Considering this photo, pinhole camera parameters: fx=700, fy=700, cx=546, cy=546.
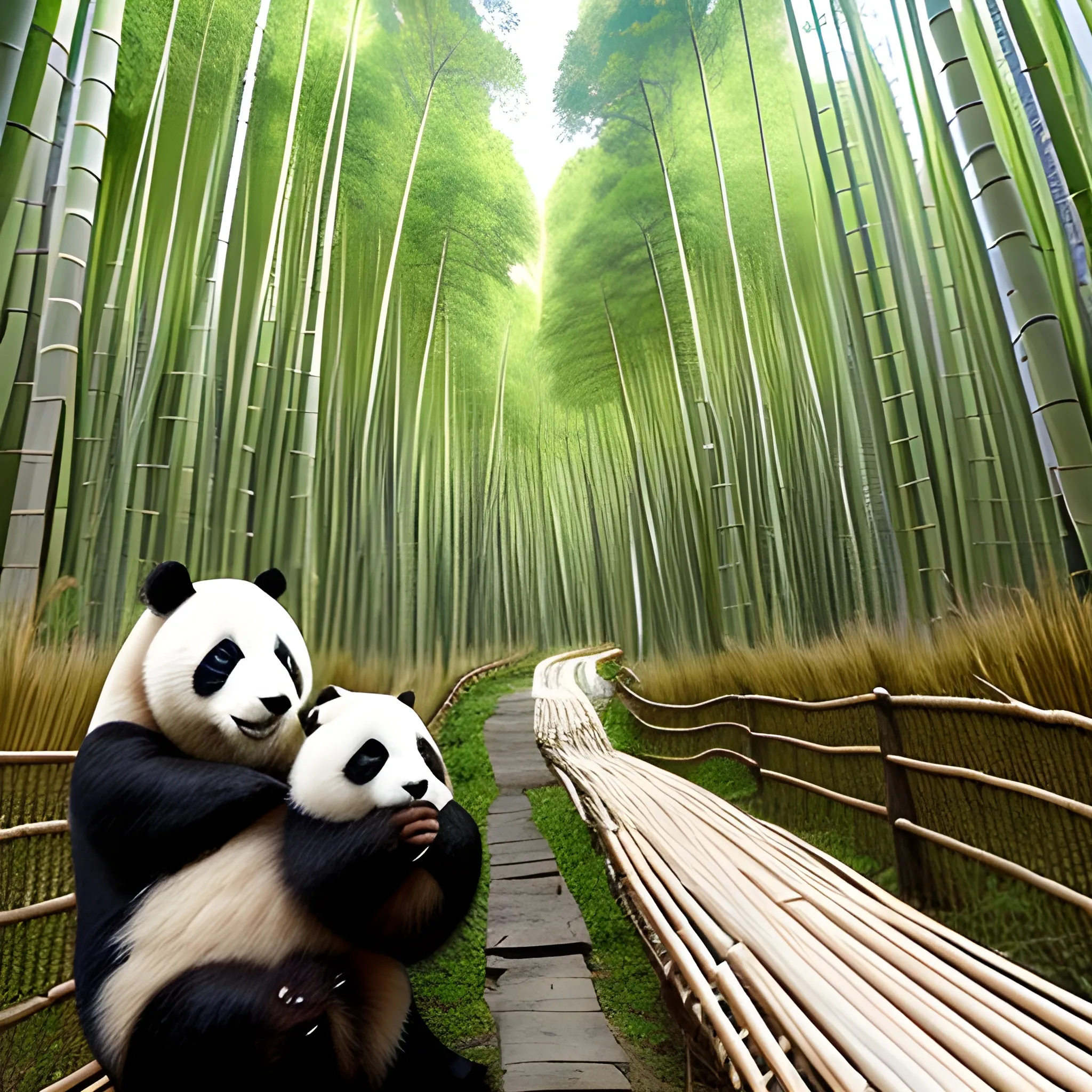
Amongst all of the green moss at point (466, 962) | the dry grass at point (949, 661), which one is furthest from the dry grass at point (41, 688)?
the dry grass at point (949, 661)

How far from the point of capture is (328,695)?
108 centimetres

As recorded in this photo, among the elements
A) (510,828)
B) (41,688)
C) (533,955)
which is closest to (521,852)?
(510,828)

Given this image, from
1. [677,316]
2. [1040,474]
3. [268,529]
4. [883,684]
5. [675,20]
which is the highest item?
[675,20]

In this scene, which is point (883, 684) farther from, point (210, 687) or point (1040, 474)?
point (210, 687)

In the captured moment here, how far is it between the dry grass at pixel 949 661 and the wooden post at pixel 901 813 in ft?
0.18

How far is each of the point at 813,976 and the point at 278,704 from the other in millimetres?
809

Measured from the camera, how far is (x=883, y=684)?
122 cm

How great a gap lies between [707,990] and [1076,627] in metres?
0.69

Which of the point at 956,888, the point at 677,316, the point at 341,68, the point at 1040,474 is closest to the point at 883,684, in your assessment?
the point at 956,888

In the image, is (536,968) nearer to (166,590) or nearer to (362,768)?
(362,768)

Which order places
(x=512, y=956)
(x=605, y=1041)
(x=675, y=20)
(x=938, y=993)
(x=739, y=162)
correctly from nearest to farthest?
(x=938, y=993)
(x=605, y=1041)
(x=512, y=956)
(x=739, y=162)
(x=675, y=20)

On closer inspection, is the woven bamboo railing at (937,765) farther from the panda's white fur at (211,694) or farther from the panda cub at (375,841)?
the panda's white fur at (211,694)

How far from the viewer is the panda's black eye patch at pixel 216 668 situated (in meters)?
0.92

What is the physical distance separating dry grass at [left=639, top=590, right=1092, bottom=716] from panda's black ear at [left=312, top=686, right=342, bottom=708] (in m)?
0.90
